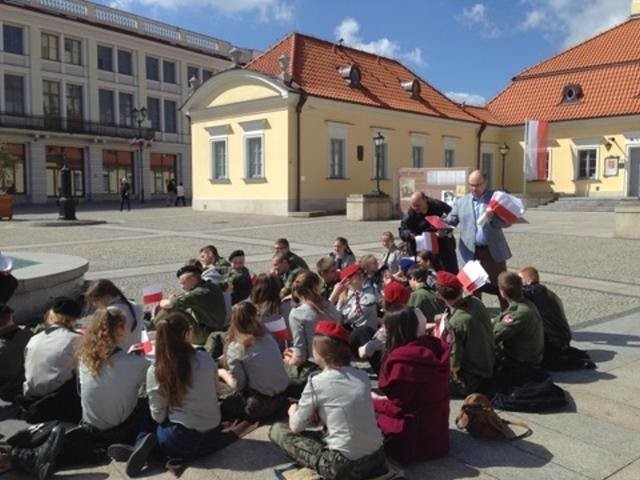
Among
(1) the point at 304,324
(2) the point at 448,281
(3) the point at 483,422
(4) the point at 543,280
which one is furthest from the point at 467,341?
(4) the point at 543,280

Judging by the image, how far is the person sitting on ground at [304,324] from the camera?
485cm

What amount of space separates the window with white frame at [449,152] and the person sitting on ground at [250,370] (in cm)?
2915

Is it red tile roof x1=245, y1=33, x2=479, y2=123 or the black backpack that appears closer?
the black backpack

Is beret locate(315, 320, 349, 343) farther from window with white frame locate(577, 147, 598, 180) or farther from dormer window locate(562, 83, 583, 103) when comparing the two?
dormer window locate(562, 83, 583, 103)

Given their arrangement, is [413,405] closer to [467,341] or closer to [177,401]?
[467,341]

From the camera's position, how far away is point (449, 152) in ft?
107

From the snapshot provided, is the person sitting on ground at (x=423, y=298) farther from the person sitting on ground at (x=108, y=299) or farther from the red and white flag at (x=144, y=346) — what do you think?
the person sitting on ground at (x=108, y=299)

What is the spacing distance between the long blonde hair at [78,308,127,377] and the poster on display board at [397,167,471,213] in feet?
53.9

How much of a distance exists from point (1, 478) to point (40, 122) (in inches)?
A: 1650

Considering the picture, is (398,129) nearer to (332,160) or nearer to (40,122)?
(332,160)

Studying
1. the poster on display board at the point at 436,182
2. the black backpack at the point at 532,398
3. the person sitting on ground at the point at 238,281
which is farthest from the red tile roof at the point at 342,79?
the black backpack at the point at 532,398

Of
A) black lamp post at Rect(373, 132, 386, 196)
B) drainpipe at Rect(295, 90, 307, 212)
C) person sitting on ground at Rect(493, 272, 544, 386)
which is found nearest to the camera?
person sitting on ground at Rect(493, 272, 544, 386)

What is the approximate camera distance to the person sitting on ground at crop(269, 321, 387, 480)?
3387mm

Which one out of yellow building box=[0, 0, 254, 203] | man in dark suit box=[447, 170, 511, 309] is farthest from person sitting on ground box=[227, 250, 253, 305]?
yellow building box=[0, 0, 254, 203]
